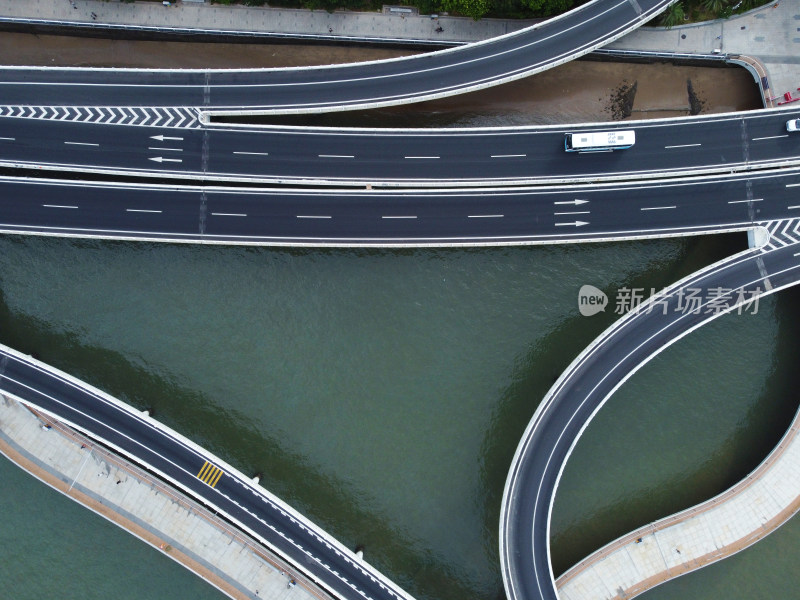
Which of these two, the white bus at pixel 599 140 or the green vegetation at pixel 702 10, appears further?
the green vegetation at pixel 702 10

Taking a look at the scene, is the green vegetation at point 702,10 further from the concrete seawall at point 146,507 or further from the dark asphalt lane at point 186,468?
the concrete seawall at point 146,507

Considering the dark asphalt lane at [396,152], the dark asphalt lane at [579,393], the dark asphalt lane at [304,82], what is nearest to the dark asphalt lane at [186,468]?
the dark asphalt lane at [579,393]

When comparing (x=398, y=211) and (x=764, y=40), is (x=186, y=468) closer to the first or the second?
(x=398, y=211)

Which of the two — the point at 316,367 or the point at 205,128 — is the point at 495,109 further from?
the point at 316,367

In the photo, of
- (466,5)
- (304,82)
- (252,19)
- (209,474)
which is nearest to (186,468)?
(209,474)

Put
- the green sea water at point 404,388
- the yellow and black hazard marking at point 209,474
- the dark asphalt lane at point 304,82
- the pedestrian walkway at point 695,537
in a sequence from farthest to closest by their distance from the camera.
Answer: the green sea water at point 404,388
the pedestrian walkway at point 695,537
the yellow and black hazard marking at point 209,474
the dark asphalt lane at point 304,82

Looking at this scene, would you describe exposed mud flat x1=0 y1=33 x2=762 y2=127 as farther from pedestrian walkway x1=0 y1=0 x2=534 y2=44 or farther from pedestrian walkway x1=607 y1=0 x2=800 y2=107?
pedestrian walkway x1=607 y1=0 x2=800 y2=107
